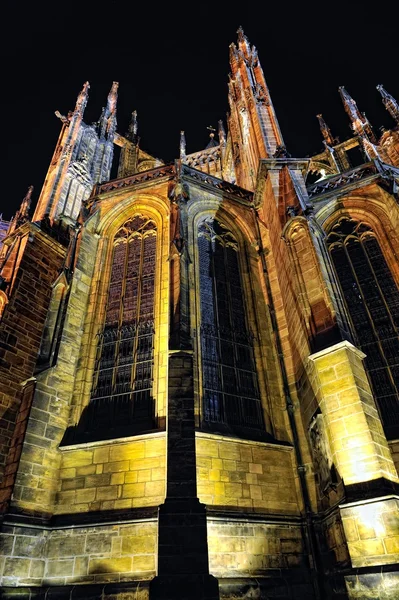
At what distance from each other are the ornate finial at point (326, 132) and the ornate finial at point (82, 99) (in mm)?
13233

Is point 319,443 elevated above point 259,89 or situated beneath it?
situated beneath

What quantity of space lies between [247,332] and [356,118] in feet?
52.2

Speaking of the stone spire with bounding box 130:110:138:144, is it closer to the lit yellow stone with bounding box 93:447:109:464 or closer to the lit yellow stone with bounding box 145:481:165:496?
the lit yellow stone with bounding box 93:447:109:464

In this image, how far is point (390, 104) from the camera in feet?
69.8

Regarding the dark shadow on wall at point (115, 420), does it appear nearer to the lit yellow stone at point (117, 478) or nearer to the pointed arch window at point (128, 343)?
the pointed arch window at point (128, 343)

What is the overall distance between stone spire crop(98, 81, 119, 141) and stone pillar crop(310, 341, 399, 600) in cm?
1759

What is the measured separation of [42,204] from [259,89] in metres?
10.5

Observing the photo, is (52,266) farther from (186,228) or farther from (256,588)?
(256,588)

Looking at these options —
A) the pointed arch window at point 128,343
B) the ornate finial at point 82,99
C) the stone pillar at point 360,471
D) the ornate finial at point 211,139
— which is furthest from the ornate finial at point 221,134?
the stone pillar at point 360,471

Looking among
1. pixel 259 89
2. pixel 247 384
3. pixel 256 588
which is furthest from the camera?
pixel 259 89

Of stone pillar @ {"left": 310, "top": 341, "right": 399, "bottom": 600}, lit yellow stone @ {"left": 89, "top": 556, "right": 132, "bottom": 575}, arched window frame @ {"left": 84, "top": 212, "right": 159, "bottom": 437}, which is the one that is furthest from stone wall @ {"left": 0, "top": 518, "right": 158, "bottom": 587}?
stone pillar @ {"left": 310, "top": 341, "right": 399, "bottom": 600}

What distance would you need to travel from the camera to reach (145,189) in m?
14.0

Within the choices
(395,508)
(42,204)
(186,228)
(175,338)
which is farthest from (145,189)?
(395,508)

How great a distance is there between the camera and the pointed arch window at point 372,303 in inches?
376
